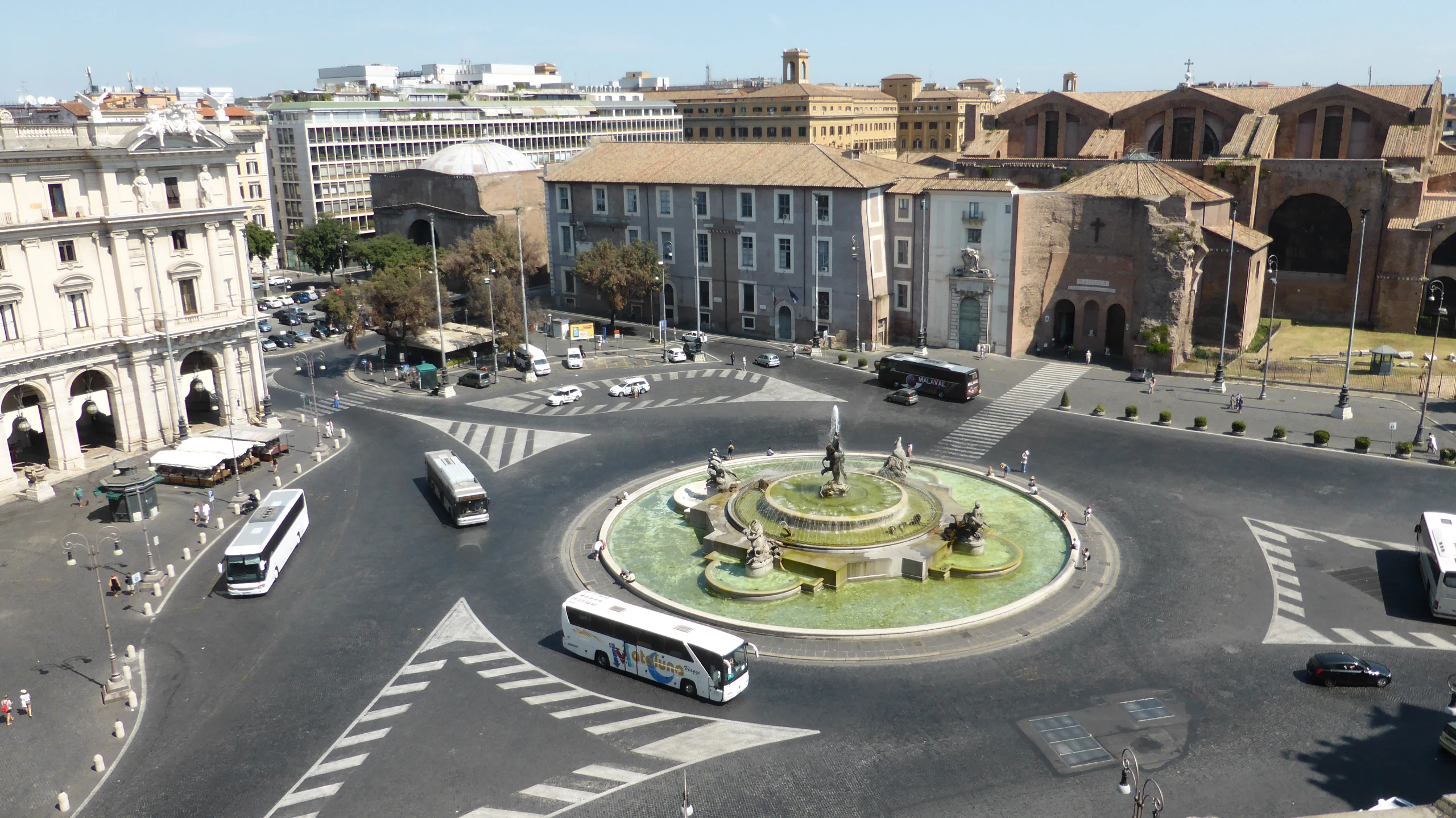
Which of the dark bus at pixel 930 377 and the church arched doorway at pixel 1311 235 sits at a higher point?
the church arched doorway at pixel 1311 235

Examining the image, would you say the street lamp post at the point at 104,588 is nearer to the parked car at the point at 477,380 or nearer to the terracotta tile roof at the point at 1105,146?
the parked car at the point at 477,380

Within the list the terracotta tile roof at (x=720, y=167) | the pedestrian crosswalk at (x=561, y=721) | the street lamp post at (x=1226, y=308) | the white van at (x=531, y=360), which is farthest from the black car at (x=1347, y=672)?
the white van at (x=531, y=360)

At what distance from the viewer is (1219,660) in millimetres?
36875

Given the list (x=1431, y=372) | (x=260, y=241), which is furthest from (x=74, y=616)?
(x=260, y=241)

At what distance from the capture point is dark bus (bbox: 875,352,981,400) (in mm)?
70688

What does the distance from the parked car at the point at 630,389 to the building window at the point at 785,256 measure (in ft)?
66.9

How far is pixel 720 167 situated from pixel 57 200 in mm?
53617

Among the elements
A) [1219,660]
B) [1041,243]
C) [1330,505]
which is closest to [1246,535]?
[1330,505]

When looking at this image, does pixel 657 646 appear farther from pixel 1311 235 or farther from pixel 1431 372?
pixel 1311 235

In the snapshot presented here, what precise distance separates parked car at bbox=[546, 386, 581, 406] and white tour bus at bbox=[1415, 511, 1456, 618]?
51416mm

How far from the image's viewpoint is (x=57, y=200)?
58.0 m

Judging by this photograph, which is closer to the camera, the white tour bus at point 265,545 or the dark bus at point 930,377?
the white tour bus at point 265,545

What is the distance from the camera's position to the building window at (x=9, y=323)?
55.8 metres

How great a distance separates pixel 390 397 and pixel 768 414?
96.4 ft
